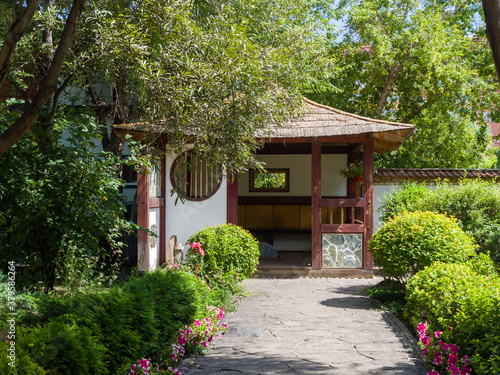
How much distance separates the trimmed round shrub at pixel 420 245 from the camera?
8172 millimetres

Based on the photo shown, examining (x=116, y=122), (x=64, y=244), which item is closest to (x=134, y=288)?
(x=64, y=244)

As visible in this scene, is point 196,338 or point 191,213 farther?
point 191,213

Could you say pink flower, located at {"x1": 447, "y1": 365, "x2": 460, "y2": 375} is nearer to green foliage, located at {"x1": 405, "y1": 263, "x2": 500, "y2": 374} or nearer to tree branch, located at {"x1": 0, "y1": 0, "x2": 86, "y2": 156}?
green foliage, located at {"x1": 405, "y1": 263, "x2": 500, "y2": 374}

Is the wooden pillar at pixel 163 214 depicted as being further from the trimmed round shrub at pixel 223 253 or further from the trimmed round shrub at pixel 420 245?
the trimmed round shrub at pixel 420 245

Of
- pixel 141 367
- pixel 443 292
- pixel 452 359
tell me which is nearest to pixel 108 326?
pixel 141 367

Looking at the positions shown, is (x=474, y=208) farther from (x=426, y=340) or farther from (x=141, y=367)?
(x=141, y=367)

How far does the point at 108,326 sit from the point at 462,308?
330 centimetres

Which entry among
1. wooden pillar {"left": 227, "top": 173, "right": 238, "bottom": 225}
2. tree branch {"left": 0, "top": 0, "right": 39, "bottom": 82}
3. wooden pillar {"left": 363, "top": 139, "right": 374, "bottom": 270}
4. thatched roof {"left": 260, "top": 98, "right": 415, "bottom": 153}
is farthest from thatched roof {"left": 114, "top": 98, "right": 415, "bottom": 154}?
tree branch {"left": 0, "top": 0, "right": 39, "bottom": 82}

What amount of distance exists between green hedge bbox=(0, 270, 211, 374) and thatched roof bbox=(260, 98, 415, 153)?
527 centimetres

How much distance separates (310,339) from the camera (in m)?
6.70

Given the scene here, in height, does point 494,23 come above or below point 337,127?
below

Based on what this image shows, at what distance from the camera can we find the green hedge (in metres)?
3.80

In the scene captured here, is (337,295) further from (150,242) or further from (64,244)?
(64,244)

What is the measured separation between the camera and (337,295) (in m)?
9.70
